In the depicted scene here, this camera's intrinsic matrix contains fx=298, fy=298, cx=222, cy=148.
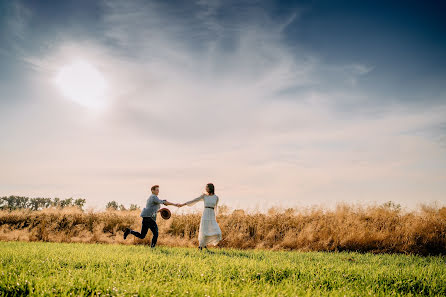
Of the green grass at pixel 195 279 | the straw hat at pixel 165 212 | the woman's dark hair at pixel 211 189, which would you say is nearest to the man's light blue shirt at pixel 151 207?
the straw hat at pixel 165 212

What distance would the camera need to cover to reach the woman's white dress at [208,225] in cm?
1175

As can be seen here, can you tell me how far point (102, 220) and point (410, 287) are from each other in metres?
18.5

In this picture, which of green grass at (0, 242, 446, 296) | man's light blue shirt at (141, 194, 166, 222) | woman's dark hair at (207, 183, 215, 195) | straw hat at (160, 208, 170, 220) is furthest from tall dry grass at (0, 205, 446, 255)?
green grass at (0, 242, 446, 296)

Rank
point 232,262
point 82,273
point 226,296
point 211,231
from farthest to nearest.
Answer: point 211,231 → point 232,262 → point 82,273 → point 226,296

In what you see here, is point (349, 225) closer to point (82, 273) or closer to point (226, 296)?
point (226, 296)

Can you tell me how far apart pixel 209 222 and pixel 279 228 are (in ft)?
21.6

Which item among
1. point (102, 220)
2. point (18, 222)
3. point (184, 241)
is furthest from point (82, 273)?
point (18, 222)

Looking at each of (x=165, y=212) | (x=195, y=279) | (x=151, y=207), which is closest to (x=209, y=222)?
(x=165, y=212)

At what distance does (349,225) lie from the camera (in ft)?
52.5

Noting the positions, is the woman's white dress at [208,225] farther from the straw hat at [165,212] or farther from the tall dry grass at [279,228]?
the tall dry grass at [279,228]

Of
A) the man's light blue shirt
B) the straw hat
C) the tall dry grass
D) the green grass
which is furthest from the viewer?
the tall dry grass

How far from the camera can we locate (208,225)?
38.8 ft

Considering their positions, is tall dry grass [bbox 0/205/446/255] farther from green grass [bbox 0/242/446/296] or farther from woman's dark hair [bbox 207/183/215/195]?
green grass [bbox 0/242/446/296]

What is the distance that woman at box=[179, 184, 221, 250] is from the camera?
1176 cm
